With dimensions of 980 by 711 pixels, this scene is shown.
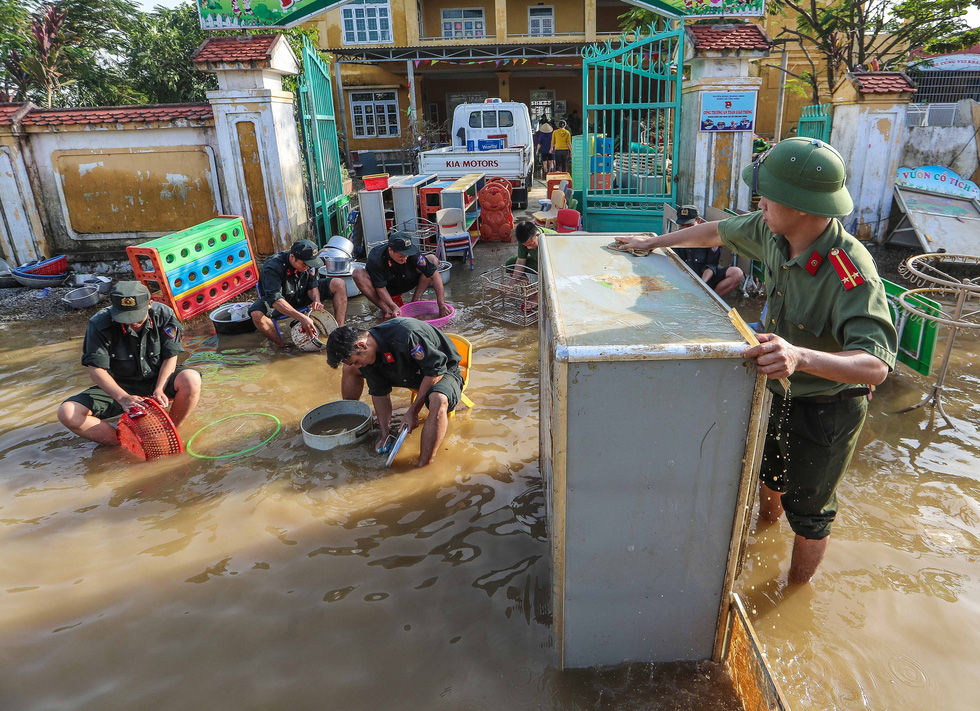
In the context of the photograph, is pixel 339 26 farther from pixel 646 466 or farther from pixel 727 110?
pixel 646 466

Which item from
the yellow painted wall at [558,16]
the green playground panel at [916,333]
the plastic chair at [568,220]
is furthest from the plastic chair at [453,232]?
the yellow painted wall at [558,16]

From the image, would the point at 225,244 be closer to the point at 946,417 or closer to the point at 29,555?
the point at 29,555

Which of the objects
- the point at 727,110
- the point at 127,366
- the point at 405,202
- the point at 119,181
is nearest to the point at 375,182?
the point at 405,202

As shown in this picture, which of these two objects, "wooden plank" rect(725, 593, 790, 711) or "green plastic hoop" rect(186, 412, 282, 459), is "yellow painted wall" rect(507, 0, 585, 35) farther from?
"wooden plank" rect(725, 593, 790, 711)

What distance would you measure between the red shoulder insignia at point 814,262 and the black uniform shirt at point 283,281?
15.7ft

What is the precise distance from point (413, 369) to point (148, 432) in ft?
5.97

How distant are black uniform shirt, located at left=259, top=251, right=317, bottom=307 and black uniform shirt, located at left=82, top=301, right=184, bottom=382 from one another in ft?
4.66

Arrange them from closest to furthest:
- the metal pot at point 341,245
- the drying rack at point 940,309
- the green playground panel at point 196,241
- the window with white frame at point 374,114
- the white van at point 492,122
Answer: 1. the drying rack at point 940,309
2. the green playground panel at point 196,241
3. the metal pot at point 341,245
4. the white van at point 492,122
5. the window with white frame at point 374,114

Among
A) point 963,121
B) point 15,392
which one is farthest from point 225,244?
point 963,121

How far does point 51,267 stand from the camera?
8.12 metres

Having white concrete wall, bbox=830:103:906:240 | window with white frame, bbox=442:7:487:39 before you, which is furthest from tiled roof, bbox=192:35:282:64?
window with white frame, bbox=442:7:487:39

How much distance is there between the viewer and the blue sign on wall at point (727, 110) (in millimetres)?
7398

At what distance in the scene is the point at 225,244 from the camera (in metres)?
6.96

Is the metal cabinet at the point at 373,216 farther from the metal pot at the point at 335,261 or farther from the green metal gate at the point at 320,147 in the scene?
the metal pot at the point at 335,261
